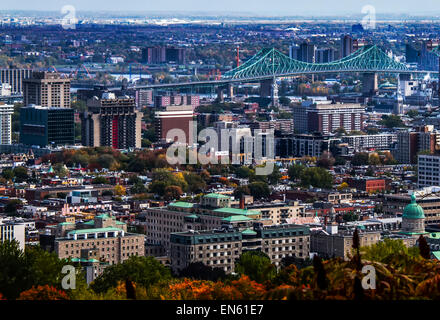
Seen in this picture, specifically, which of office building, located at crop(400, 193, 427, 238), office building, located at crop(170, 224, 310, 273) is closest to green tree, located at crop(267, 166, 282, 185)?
office building, located at crop(400, 193, 427, 238)

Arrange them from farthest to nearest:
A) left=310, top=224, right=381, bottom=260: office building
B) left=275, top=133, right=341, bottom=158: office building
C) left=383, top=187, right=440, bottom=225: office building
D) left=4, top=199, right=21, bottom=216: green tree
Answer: left=275, top=133, right=341, bottom=158: office building, left=4, top=199, right=21, bottom=216: green tree, left=383, top=187, right=440, bottom=225: office building, left=310, top=224, right=381, bottom=260: office building

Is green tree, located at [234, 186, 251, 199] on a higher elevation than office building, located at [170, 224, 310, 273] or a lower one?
lower

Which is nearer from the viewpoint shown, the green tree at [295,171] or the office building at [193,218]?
the office building at [193,218]

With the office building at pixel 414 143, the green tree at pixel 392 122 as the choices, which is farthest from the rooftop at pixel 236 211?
the green tree at pixel 392 122

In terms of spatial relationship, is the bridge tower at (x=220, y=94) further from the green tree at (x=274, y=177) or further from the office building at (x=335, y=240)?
the office building at (x=335, y=240)

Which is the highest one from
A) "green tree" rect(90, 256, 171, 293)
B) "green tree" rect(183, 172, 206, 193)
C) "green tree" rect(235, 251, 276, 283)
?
"green tree" rect(90, 256, 171, 293)
